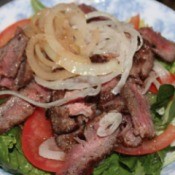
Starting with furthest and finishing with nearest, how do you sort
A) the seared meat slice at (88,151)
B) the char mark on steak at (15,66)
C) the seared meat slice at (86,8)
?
the seared meat slice at (86,8), the char mark on steak at (15,66), the seared meat slice at (88,151)

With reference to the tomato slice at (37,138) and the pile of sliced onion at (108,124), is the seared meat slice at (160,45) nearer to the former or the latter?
the pile of sliced onion at (108,124)

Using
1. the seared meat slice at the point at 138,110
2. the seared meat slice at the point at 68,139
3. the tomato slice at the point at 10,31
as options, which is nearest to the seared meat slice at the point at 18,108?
the seared meat slice at the point at 68,139

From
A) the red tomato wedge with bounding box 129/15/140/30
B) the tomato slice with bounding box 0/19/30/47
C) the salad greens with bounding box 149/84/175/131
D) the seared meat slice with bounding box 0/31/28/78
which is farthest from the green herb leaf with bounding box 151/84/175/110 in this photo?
the tomato slice with bounding box 0/19/30/47

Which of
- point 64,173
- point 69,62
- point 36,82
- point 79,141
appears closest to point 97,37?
point 69,62

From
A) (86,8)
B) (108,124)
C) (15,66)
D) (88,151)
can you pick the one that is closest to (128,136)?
(108,124)

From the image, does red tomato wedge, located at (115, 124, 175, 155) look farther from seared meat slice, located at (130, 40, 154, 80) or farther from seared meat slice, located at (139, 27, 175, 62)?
seared meat slice, located at (139, 27, 175, 62)
